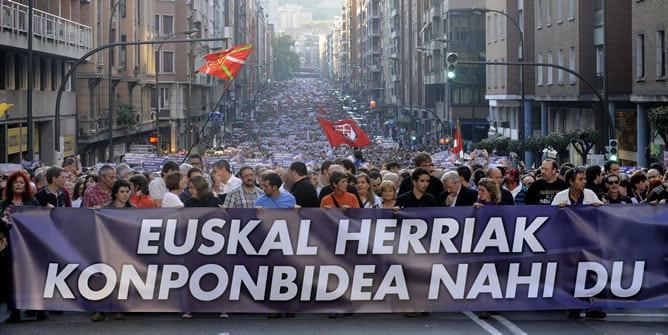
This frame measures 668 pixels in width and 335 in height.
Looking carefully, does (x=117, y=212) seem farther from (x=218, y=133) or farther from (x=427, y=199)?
(x=218, y=133)

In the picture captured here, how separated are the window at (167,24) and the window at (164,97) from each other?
12.6 ft

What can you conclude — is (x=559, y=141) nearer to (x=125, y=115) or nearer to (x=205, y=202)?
(x=125, y=115)

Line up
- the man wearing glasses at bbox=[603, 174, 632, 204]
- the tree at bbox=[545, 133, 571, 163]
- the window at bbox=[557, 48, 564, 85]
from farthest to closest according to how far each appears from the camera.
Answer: the window at bbox=[557, 48, 564, 85]
the tree at bbox=[545, 133, 571, 163]
the man wearing glasses at bbox=[603, 174, 632, 204]

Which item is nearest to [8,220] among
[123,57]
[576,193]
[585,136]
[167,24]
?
[576,193]

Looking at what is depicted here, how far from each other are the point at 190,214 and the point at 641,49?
2925cm

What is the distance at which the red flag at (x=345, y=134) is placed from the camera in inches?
1198

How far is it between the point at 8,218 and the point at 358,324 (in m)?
3.75

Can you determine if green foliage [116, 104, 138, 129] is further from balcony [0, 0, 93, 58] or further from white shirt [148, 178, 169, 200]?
white shirt [148, 178, 169, 200]

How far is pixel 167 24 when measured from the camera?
79.5m

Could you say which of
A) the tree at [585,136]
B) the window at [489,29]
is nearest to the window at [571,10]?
the tree at [585,136]

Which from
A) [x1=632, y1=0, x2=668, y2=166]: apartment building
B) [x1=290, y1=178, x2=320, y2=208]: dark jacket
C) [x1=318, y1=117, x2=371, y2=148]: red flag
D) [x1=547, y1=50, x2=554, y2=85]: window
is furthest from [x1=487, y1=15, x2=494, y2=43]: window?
[x1=290, y1=178, x2=320, y2=208]: dark jacket

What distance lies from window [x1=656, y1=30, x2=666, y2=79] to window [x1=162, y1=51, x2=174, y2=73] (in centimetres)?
4881

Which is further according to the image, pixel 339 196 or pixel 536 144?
pixel 536 144

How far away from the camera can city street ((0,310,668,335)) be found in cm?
1155
